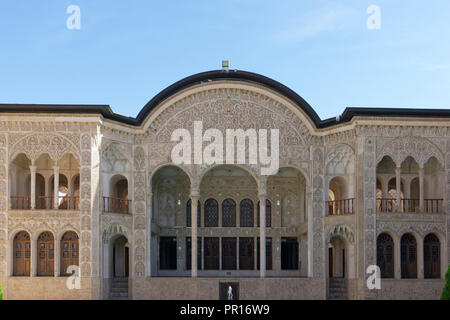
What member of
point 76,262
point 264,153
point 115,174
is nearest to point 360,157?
point 264,153

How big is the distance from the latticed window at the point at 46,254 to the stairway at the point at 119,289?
3.19 meters

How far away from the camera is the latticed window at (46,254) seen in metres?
32.4

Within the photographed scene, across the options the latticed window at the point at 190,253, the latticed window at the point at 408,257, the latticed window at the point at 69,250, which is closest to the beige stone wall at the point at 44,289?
the latticed window at the point at 69,250

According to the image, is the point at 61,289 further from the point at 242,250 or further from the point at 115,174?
the point at 242,250

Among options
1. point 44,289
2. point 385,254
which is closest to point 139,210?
point 44,289

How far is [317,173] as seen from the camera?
3441 centimetres

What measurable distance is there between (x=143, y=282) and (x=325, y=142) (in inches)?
425

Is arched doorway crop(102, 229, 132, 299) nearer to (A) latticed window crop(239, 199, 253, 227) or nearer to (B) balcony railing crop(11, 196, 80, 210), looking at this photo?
(B) balcony railing crop(11, 196, 80, 210)

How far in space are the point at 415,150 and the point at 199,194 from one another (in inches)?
404

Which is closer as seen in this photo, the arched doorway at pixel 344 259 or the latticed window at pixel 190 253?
the arched doorway at pixel 344 259

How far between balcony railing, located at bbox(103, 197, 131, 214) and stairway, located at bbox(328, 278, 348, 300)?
10.3m

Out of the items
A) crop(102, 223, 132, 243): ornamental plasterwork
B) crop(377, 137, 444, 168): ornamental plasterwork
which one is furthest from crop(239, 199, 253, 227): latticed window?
crop(377, 137, 444, 168): ornamental plasterwork

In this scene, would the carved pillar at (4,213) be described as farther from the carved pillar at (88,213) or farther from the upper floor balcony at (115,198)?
the upper floor balcony at (115,198)
